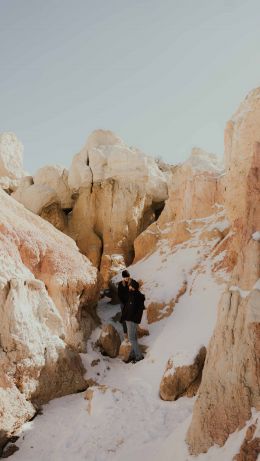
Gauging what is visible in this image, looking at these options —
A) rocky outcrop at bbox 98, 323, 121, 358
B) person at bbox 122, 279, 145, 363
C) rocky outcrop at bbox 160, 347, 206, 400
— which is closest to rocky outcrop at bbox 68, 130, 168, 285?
rocky outcrop at bbox 98, 323, 121, 358

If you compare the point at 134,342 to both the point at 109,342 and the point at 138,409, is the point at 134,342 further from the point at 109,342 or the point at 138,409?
the point at 138,409

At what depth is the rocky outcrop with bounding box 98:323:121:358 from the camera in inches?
377

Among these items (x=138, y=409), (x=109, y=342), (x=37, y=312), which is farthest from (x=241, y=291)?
(x=109, y=342)

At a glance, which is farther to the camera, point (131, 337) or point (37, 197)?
point (37, 197)

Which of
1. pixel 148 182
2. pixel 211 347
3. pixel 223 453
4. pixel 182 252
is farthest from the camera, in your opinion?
pixel 148 182

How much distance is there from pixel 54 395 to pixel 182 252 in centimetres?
585

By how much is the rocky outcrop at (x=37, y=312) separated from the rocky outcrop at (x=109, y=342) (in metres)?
0.41

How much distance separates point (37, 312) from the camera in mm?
8531

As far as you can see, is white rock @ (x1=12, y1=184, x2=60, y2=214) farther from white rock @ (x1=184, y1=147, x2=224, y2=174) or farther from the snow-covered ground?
the snow-covered ground

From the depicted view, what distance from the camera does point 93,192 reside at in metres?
17.6

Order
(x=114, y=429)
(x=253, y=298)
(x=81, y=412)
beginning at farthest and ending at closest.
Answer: (x=81, y=412)
(x=114, y=429)
(x=253, y=298)

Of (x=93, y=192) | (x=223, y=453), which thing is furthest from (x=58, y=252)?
(x=93, y=192)

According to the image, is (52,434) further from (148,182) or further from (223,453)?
(148,182)

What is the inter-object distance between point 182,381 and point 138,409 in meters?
0.91
